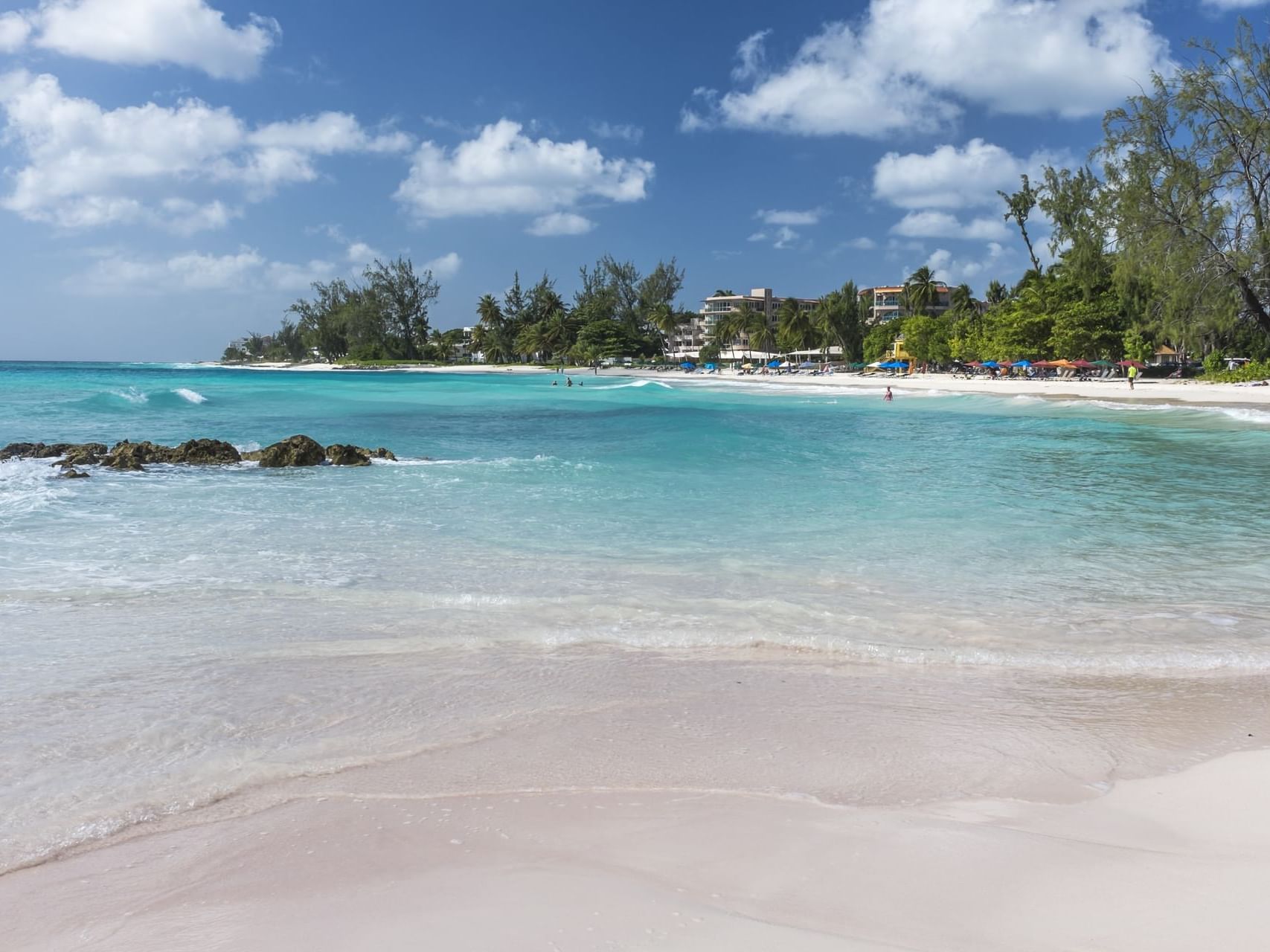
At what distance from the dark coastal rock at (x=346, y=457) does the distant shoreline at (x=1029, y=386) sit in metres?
38.6

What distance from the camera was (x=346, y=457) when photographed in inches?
752

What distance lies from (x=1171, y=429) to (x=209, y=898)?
32903 mm

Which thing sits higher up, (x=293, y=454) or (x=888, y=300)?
(x=888, y=300)

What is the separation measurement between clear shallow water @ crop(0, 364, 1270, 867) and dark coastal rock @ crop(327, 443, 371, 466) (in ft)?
3.24

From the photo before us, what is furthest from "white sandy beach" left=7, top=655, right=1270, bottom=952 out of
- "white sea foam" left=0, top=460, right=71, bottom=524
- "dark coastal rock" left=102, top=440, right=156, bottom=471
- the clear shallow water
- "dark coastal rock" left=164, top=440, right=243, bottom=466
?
"dark coastal rock" left=164, top=440, right=243, bottom=466

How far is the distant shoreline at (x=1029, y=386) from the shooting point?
41625 millimetres

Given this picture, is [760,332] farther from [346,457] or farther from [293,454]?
[293,454]

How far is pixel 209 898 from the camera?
3.12 m

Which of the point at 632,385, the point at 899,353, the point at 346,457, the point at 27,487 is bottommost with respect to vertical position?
the point at 27,487

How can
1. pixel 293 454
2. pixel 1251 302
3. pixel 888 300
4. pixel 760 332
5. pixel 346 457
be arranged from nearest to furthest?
1. pixel 293 454
2. pixel 346 457
3. pixel 1251 302
4. pixel 760 332
5. pixel 888 300

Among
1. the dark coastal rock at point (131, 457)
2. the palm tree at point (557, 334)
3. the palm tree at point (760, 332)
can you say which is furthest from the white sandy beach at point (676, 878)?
the palm tree at point (557, 334)

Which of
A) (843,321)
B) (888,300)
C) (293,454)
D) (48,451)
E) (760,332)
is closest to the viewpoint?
(293,454)

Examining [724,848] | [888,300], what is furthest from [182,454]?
[888,300]

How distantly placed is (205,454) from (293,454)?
239cm
